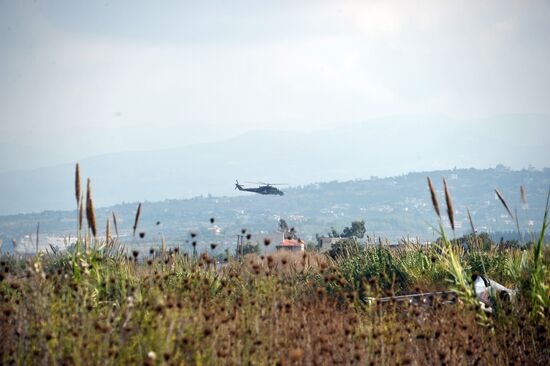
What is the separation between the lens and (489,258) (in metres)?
13.1

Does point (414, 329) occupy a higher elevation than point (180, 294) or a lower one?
lower

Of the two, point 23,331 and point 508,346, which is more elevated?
point 23,331

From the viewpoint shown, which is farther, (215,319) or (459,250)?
(459,250)

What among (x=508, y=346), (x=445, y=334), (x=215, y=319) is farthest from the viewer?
(x=508, y=346)

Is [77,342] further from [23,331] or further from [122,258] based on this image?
[122,258]

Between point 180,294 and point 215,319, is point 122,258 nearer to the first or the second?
A: point 180,294

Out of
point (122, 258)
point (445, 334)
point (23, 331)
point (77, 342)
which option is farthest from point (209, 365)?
point (122, 258)

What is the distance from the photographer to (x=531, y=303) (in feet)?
26.0

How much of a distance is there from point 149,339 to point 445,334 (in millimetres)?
2863

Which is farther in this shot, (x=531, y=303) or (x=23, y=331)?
(x=531, y=303)

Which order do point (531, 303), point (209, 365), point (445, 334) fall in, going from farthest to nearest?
point (531, 303)
point (445, 334)
point (209, 365)

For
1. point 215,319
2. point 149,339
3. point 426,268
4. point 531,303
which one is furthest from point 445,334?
point 426,268

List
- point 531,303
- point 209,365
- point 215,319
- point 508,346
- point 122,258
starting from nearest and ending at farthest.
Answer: point 209,365, point 215,319, point 508,346, point 531,303, point 122,258

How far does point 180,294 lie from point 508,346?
3396mm
